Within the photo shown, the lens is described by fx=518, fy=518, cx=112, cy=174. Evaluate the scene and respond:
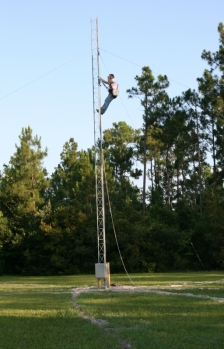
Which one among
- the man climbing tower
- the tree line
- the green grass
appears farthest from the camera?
the tree line

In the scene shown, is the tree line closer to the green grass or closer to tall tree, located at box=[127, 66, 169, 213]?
tall tree, located at box=[127, 66, 169, 213]

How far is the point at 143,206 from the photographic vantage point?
48.7 metres

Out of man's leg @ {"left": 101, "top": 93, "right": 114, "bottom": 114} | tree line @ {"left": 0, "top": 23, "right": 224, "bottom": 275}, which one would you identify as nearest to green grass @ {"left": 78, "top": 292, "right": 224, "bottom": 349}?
man's leg @ {"left": 101, "top": 93, "right": 114, "bottom": 114}

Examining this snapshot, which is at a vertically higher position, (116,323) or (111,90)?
(111,90)

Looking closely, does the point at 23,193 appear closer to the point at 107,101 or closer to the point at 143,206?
the point at 143,206

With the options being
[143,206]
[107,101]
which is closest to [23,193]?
[143,206]

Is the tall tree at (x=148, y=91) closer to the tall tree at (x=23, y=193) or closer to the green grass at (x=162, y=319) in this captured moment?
the tall tree at (x=23, y=193)

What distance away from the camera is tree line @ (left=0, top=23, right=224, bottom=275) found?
43406 millimetres

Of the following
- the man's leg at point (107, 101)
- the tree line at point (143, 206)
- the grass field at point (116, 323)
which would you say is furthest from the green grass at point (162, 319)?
the tree line at point (143, 206)

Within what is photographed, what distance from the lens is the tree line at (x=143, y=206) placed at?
142ft

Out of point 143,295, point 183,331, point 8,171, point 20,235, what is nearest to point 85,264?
point 20,235

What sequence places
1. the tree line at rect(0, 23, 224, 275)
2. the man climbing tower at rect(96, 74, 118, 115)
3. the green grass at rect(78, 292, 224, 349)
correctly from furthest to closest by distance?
1. the tree line at rect(0, 23, 224, 275)
2. the man climbing tower at rect(96, 74, 118, 115)
3. the green grass at rect(78, 292, 224, 349)

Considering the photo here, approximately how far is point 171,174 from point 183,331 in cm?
4794

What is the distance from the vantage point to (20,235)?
46.1 meters
